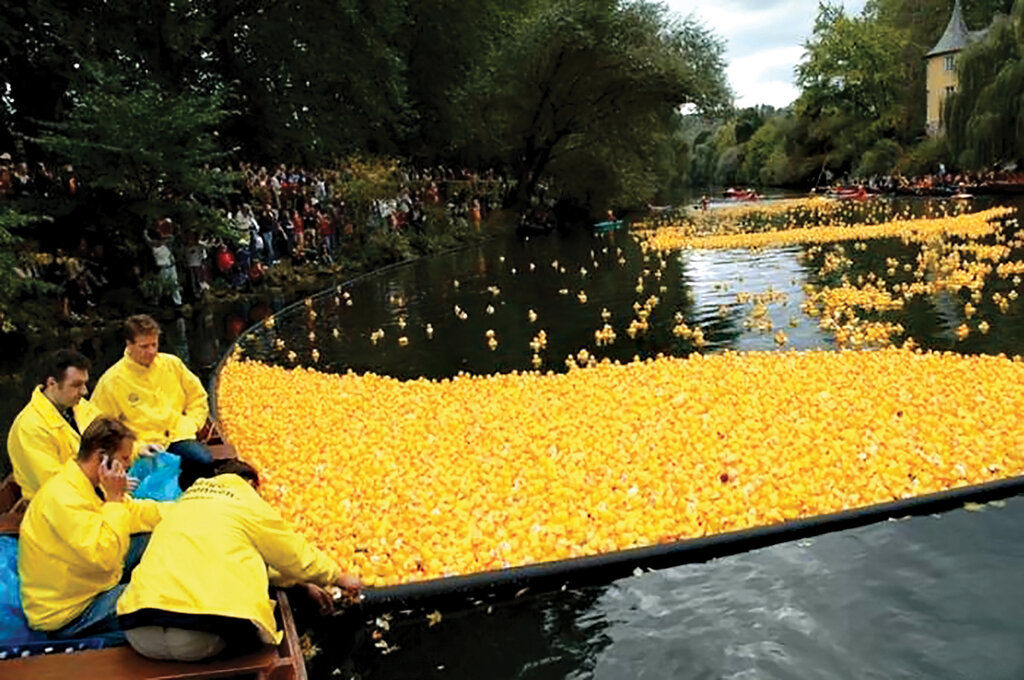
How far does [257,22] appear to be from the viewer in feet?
101

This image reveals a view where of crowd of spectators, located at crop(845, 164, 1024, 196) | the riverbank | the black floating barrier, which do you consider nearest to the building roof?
crowd of spectators, located at crop(845, 164, 1024, 196)

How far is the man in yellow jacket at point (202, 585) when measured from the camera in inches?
168

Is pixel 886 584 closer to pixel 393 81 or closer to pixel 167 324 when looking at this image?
pixel 167 324

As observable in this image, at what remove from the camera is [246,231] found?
2216 centimetres

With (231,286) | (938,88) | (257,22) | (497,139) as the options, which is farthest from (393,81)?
(938,88)

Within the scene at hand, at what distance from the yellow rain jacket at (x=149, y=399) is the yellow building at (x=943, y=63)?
74.3 m

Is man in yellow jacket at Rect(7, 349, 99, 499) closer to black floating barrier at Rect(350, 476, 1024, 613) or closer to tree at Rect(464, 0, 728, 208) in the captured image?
black floating barrier at Rect(350, 476, 1024, 613)

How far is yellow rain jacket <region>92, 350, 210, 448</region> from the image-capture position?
24.7 ft

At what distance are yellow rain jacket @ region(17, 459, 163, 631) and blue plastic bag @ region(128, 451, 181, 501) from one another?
5.91 ft

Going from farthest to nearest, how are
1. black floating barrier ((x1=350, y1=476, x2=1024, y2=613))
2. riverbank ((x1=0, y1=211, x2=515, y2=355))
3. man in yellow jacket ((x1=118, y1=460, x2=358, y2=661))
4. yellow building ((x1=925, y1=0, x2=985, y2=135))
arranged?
yellow building ((x1=925, y1=0, x2=985, y2=135)) → riverbank ((x1=0, y1=211, x2=515, y2=355)) → black floating barrier ((x1=350, y1=476, x2=1024, y2=613)) → man in yellow jacket ((x1=118, y1=460, x2=358, y2=661))

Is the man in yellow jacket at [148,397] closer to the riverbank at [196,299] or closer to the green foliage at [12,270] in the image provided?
the green foliage at [12,270]

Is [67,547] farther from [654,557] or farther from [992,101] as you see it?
[992,101]

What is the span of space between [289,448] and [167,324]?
35.0 ft

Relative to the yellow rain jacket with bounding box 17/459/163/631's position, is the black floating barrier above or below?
below
